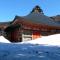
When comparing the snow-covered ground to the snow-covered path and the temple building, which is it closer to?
the snow-covered path

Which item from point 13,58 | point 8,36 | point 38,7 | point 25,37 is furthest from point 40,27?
point 13,58

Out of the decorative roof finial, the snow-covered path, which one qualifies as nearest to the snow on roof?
the decorative roof finial

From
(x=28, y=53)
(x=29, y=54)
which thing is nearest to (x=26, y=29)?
(x=28, y=53)

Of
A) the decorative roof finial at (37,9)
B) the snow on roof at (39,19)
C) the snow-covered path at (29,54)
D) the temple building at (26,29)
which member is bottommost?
the snow-covered path at (29,54)

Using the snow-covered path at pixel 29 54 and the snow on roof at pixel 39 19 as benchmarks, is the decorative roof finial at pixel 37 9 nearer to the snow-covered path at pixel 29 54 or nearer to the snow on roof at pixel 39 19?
the snow on roof at pixel 39 19

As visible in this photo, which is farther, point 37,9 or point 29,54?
point 37,9

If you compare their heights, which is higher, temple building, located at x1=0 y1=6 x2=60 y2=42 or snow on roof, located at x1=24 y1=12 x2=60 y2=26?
snow on roof, located at x1=24 y1=12 x2=60 y2=26

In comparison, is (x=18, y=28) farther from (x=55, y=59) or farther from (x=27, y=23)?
(x=55, y=59)

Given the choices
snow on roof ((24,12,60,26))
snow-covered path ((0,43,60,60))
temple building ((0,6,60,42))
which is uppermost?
snow on roof ((24,12,60,26))

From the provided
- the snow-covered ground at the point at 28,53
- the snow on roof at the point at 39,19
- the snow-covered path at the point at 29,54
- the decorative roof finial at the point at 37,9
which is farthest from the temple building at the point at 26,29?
the snow-covered path at the point at 29,54

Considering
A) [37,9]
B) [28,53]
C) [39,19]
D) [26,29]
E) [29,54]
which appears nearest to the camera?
[29,54]

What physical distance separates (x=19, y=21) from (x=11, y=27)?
7.37 ft

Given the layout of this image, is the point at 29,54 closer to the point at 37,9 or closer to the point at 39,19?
the point at 39,19

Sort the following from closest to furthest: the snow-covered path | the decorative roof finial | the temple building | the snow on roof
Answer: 1. the snow-covered path
2. the temple building
3. the snow on roof
4. the decorative roof finial
